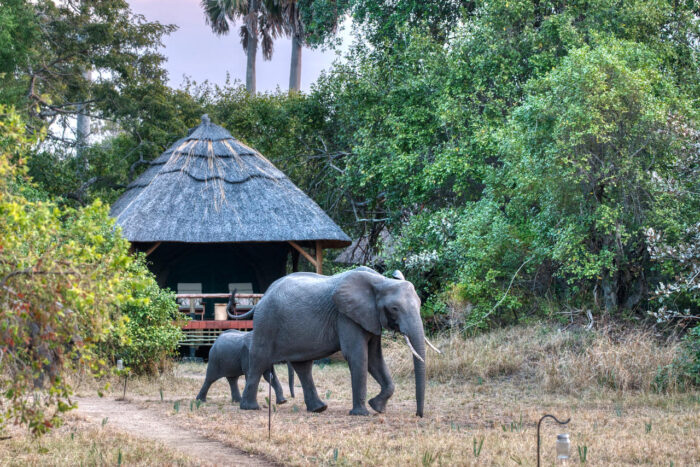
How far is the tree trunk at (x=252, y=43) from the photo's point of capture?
1442 inches

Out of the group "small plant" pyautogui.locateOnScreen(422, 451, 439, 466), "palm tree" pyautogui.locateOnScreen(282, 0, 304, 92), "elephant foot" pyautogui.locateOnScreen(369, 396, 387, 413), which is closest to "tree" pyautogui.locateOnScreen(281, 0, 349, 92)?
"palm tree" pyautogui.locateOnScreen(282, 0, 304, 92)

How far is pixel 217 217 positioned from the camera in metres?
20.4

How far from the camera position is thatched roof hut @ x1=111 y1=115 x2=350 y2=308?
20000mm

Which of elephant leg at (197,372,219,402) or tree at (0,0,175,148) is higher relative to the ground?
tree at (0,0,175,148)

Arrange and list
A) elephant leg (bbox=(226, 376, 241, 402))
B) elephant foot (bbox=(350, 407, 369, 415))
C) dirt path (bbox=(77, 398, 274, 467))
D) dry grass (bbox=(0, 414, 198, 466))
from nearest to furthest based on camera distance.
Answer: dry grass (bbox=(0, 414, 198, 466)) < dirt path (bbox=(77, 398, 274, 467)) < elephant foot (bbox=(350, 407, 369, 415)) < elephant leg (bbox=(226, 376, 241, 402))

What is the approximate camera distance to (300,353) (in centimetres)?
1084

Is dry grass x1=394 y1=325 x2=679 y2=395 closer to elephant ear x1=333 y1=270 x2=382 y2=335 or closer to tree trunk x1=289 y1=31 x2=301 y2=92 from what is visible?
elephant ear x1=333 y1=270 x2=382 y2=335

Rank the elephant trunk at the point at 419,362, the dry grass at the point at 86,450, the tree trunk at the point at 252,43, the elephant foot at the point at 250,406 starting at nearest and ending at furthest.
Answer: the dry grass at the point at 86,450, the elephant trunk at the point at 419,362, the elephant foot at the point at 250,406, the tree trunk at the point at 252,43

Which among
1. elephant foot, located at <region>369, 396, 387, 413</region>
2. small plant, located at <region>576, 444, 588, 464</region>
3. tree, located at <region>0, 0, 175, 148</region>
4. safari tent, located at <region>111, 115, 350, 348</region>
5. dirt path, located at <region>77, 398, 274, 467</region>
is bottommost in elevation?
dirt path, located at <region>77, 398, 274, 467</region>

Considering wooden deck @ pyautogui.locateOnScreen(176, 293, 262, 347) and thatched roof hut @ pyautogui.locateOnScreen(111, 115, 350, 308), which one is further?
thatched roof hut @ pyautogui.locateOnScreen(111, 115, 350, 308)

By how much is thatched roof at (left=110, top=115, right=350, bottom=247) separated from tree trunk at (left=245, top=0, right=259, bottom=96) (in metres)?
15.1

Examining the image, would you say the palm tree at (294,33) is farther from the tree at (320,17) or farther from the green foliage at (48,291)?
the green foliage at (48,291)

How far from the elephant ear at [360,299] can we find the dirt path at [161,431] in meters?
2.43

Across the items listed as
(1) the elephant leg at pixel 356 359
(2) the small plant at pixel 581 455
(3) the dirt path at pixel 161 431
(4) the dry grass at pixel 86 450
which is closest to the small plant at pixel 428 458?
(2) the small plant at pixel 581 455
